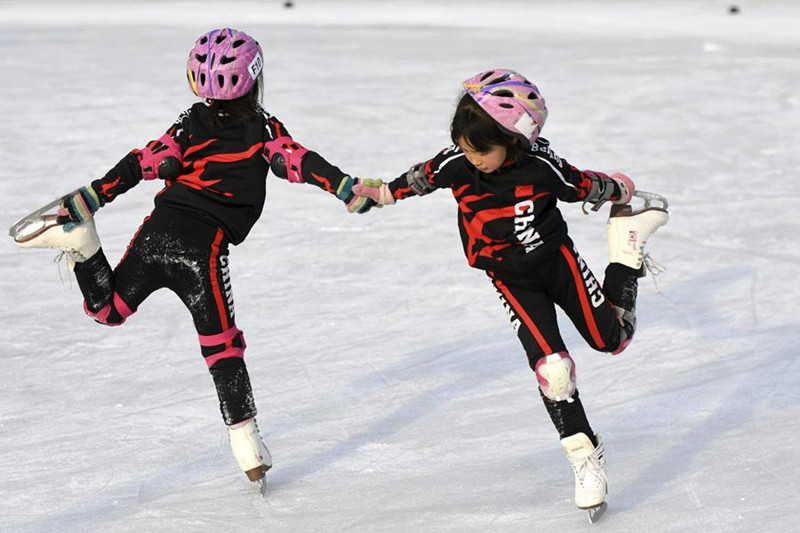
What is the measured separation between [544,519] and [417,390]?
4.73 feet

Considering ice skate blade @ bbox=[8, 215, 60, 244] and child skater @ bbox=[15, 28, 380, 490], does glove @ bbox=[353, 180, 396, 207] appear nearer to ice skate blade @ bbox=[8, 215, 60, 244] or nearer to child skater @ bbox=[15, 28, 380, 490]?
child skater @ bbox=[15, 28, 380, 490]

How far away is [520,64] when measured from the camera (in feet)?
43.4

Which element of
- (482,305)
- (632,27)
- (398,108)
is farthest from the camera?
(632,27)

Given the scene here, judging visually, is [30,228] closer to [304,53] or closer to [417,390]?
[417,390]

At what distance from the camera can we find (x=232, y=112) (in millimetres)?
4430

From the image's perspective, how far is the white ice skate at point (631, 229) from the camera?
4941 millimetres

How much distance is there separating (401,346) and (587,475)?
2068mm

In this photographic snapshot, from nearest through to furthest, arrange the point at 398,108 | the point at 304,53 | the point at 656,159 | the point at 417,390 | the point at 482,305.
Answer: the point at 417,390, the point at 482,305, the point at 656,159, the point at 398,108, the point at 304,53

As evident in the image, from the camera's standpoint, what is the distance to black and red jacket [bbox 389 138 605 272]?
4094 mm

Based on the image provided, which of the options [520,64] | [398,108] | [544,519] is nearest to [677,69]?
[520,64]

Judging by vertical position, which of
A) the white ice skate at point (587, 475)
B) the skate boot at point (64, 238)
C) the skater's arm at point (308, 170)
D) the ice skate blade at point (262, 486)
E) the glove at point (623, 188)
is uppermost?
the skater's arm at point (308, 170)

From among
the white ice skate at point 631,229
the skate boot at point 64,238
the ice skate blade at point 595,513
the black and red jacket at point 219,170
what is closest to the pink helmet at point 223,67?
the black and red jacket at point 219,170

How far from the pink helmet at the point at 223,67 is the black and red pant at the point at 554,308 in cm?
116

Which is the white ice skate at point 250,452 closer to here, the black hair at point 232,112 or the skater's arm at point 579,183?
the black hair at point 232,112
